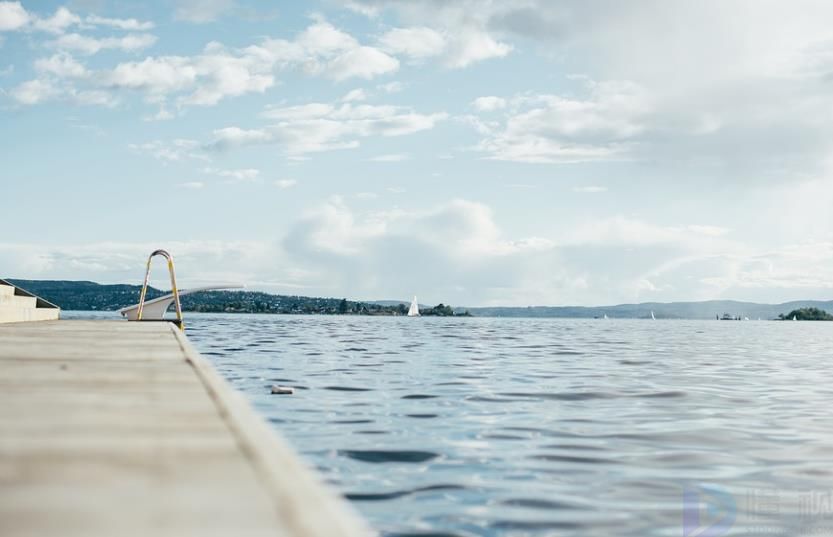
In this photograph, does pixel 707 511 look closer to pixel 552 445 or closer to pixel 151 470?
pixel 552 445

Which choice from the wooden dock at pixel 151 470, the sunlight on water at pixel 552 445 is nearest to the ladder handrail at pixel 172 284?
the sunlight on water at pixel 552 445

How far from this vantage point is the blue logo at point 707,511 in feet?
20.3

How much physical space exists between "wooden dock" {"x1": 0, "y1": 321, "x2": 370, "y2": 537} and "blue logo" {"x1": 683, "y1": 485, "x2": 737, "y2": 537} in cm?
362

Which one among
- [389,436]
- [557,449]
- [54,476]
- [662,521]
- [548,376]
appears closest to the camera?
[54,476]

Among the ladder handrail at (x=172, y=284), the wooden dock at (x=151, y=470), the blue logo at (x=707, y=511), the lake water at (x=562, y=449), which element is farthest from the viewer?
the ladder handrail at (x=172, y=284)

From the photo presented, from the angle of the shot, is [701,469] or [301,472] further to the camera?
[701,469]

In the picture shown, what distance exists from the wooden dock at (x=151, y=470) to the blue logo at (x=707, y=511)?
11.9 feet

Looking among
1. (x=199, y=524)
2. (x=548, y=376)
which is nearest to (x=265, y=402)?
(x=548, y=376)

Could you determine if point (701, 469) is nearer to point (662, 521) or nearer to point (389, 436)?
point (662, 521)

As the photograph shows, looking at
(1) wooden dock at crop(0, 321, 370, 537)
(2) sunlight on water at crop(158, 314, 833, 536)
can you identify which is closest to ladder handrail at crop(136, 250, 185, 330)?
(2) sunlight on water at crop(158, 314, 833, 536)

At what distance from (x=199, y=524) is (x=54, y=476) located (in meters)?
1.04

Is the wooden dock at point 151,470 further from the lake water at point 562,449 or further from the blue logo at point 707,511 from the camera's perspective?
the blue logo at point 707,511

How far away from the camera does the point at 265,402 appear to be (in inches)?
502

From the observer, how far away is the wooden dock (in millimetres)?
2672
